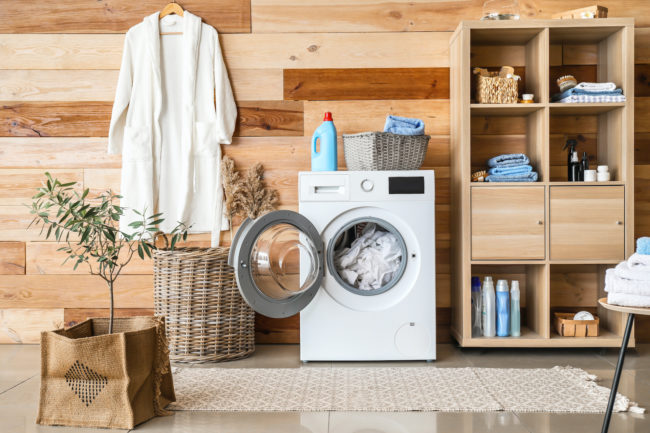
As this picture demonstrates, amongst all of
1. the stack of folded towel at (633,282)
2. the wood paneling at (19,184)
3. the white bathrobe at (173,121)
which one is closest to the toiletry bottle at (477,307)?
the stack of folded towel at (633,282)

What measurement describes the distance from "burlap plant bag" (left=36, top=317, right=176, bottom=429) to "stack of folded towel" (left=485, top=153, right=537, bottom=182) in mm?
1671

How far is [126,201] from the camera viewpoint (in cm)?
284

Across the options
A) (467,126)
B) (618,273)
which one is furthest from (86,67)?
(618,273)

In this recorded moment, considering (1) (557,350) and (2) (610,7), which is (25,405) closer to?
(1) (557,350)

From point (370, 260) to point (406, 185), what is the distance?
37 cm

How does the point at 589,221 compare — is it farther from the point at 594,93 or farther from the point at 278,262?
the point at 278,262

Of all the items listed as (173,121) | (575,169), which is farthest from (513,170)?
(173,121)

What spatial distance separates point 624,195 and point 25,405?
2606 mm

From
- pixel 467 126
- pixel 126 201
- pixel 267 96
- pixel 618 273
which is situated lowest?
pixel 618 273

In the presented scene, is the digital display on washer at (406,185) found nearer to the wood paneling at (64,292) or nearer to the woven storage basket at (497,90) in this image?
the woven storage basket at (497,90)

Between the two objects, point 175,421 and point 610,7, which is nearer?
point 175,421

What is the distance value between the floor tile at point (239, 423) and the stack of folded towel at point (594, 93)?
181 cm

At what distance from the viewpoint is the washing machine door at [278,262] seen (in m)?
2.32

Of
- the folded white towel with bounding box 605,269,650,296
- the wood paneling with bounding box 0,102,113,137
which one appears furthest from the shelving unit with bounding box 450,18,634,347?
the wood paneling with bounding box 0,102,113,137
